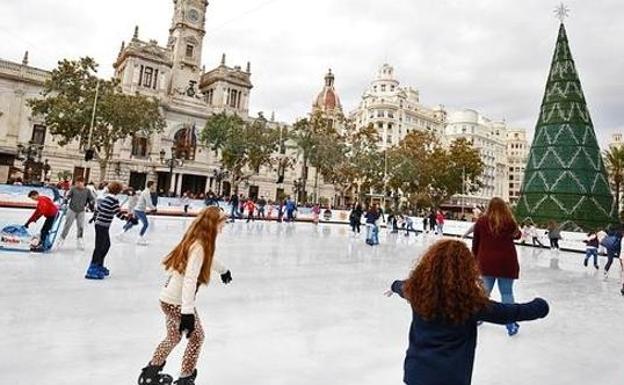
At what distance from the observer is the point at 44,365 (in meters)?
2.90

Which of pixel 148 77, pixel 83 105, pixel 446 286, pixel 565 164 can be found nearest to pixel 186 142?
pixel 148 77

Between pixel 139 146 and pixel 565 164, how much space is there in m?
36.3

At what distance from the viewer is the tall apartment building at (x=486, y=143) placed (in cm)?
9031

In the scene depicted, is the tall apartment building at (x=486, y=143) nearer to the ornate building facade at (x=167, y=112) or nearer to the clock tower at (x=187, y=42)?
the ornate building facade at (x=167, y=112)

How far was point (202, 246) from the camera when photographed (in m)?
2.57

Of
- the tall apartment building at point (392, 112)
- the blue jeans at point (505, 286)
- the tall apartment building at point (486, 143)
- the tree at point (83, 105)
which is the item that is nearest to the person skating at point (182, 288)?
the blue jeans at point (505, 286)

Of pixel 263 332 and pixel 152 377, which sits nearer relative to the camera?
pixel 152 377

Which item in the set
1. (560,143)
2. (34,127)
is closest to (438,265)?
(560,143)

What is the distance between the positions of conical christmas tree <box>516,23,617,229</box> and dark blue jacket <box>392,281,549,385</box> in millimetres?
23669

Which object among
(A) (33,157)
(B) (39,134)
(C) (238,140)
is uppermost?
(C) (238,140)

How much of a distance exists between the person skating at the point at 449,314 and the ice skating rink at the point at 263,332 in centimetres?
138

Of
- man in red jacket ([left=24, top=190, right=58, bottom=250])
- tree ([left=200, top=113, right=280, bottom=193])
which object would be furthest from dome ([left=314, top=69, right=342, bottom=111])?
man in red jacket ([left=24, top=190, right=58, bottom=250])

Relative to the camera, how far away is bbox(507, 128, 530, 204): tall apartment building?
10356 centimetres

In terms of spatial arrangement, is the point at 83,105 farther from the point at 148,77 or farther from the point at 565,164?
the point at 565,164
